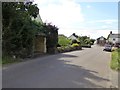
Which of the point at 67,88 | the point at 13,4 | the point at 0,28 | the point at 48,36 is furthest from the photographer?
the point at 48,36

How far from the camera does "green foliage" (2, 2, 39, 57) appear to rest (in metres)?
25.7

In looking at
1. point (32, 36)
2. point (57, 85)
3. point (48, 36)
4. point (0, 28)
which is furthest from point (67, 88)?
point (48, 36)

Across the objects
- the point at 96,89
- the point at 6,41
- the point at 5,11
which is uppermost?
the point at 5,11

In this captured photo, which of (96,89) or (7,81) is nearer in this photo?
(96,89)

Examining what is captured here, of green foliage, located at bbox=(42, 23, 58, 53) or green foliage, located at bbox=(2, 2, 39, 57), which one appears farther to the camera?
green foliage, located at bbox=(42, 23, 58, 53)

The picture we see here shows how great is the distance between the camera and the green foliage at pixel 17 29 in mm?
25688

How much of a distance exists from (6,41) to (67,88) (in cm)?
1520

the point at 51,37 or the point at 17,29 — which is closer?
the point at 17,29

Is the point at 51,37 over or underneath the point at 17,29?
underneath

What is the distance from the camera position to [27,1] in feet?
99.5

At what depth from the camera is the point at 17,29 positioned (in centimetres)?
2712

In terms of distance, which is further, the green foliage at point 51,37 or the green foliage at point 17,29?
the green foliage at point 51,37

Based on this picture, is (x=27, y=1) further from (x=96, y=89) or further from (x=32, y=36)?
(x=96, y=89)

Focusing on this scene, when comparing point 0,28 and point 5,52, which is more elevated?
point 0,28
